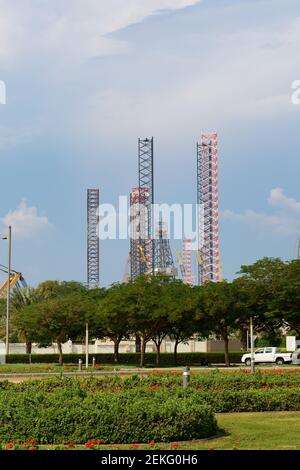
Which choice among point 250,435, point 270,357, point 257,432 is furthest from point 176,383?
point 270,357

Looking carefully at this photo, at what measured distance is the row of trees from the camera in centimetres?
5278

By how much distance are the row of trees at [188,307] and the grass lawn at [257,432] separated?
3412 cm

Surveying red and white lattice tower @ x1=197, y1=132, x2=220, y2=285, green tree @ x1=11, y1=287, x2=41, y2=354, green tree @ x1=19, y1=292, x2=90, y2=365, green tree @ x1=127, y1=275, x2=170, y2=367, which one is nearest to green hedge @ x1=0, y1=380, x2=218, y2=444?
green tree @ x1=127, y1=275, x2=170, y2=367

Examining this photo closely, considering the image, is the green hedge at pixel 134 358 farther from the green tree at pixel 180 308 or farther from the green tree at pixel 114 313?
the green tree at pixel 114 313

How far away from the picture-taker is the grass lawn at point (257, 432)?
13484 mm

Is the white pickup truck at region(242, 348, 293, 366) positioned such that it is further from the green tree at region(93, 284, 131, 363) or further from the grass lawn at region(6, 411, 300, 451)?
the grass lawn at region(6, 411, 300, 451)

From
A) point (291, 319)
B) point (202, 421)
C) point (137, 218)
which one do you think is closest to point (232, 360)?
point (291, 319)

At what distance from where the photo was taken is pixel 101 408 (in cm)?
1409

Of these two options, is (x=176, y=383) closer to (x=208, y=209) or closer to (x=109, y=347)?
(x=109, y=347)

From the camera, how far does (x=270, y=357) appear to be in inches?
2349

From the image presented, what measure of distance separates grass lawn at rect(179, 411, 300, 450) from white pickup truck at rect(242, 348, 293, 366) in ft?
134

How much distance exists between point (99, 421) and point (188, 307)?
129 feet

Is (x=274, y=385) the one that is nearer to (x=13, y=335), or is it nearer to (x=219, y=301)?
(x=219, y=301)

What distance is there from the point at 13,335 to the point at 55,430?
69.6 meters
